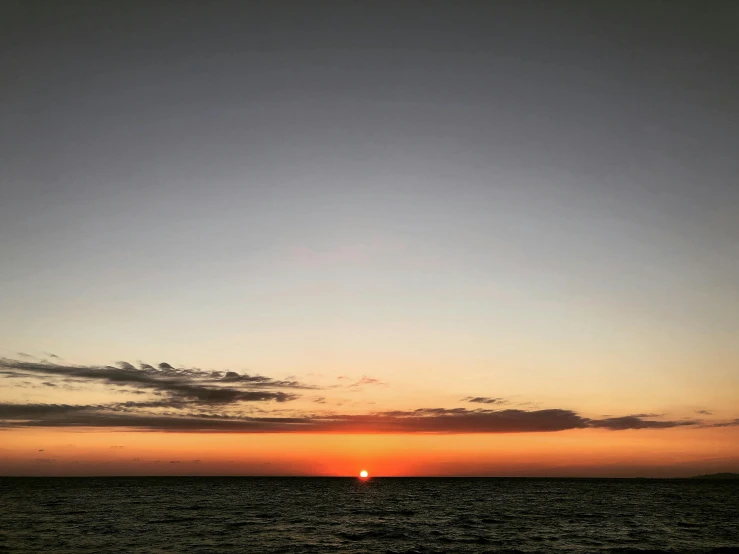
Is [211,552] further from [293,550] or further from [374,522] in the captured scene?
[374,522]

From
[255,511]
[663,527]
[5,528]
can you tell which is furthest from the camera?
[255,511]

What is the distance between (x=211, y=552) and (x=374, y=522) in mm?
30223

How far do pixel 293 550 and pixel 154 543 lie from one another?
536 inches

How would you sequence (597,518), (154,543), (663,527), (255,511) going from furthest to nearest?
(255,511) → (597,518) → (663,527) → (154,543)

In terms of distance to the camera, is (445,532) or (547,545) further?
(445,532)

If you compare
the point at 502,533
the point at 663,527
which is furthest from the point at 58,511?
the point at 663,527

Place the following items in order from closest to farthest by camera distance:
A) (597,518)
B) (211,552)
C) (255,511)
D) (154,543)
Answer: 1. (211,552)
2. (154,543)
3. (597,518)
4. (255,511)

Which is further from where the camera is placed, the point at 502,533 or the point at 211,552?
the point at 502,533

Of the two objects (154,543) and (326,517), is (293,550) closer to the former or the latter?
(154,543)

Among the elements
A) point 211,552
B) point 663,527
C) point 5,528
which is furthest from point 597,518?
point 5,528

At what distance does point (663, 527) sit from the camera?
69.0 metres

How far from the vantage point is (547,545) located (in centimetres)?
5288

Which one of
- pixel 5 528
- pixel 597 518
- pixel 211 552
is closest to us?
pixel 211 552

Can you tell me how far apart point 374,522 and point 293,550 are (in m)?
25.5
